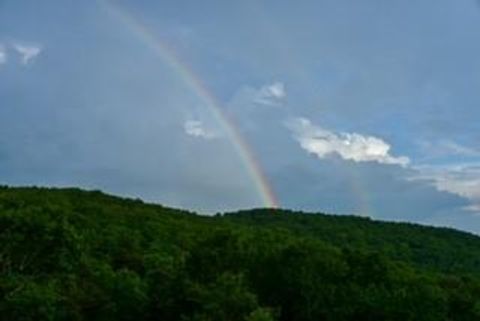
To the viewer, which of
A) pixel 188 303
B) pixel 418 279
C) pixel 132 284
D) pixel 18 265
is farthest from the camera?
pixel 418 279

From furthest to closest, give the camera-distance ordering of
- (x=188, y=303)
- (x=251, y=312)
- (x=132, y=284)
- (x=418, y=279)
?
(x=418, y=279) → (x=132, y=284) → (x=188, y=303) → (x=251, y=312)

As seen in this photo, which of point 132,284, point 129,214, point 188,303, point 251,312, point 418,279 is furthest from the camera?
point 129,214

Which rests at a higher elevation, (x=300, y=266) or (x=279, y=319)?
(x=300, y=266)

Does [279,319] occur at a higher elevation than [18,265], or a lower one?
lower

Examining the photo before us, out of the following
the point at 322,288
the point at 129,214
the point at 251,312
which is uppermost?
the point at 129,214

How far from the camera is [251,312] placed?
59.8 m

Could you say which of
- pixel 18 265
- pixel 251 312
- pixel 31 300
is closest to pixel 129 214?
pixel 18 265

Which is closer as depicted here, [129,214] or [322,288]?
[322,288]

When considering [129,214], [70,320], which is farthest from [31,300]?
[129,214]

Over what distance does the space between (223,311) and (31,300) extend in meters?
16.5

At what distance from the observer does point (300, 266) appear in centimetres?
7612

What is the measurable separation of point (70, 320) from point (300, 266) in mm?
19508

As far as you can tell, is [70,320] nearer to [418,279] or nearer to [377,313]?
[377,313]

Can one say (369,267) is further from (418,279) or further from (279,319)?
(279,319)
